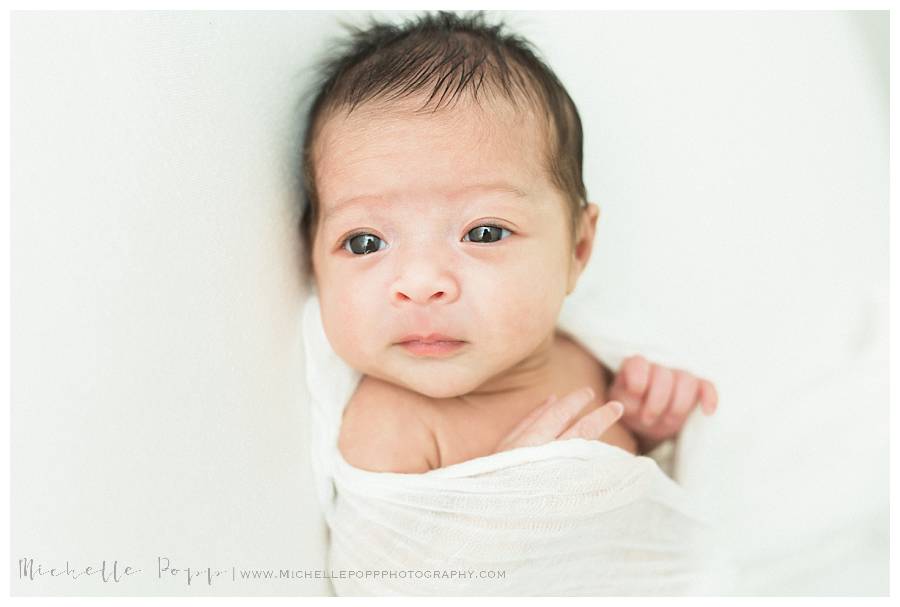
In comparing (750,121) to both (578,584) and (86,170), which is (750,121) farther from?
(86,170)

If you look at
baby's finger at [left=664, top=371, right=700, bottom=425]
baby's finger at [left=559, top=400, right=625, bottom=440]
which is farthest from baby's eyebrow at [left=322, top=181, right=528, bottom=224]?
baby's finger at [left=664, top=371, right=700, bottom=425]

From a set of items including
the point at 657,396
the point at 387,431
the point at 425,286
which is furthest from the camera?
the point at 657,396

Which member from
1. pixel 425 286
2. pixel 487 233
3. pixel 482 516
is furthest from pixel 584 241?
pixel 482 516

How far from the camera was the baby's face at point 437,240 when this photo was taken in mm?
982

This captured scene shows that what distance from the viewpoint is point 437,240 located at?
0.99 meters

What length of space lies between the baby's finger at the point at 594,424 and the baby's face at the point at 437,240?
120mm

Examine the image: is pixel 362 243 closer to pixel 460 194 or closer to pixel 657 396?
pixel 460 194

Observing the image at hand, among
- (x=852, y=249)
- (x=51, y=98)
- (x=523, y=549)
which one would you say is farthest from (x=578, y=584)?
(x=51, y=98)

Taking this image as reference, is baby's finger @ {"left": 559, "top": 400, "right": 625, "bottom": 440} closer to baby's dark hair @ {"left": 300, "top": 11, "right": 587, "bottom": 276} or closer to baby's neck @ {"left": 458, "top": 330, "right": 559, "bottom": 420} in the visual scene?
baby's neck @ {"left": 458, "top": 330, "right": 559, "bottom": 420}

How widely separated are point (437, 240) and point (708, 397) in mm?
509

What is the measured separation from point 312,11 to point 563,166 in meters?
0.40

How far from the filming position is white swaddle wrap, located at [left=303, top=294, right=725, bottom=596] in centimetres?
102

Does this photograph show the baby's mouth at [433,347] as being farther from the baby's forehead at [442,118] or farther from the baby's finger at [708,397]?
the baby's finger at [708,397]

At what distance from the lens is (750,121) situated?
53.5 inches
